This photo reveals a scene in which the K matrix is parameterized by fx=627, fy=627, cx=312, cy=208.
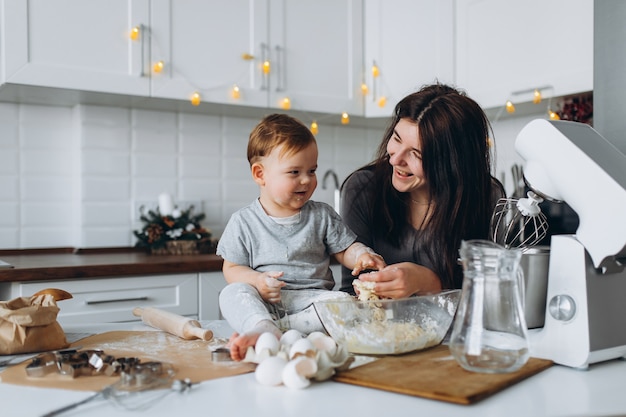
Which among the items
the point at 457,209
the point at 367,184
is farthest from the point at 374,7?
the point at 457,209

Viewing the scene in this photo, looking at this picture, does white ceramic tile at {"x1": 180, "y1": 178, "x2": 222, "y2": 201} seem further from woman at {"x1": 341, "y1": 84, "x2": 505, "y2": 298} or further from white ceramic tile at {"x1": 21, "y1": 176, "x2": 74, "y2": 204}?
woman at {"x1": 341, "y1": 84, "x2": 505, "y2": 298}

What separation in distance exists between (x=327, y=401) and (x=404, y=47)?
7.70ft

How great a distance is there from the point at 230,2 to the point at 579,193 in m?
2.01

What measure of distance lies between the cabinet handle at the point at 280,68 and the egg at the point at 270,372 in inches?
79.5

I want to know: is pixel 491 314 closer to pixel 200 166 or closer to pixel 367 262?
pixel 367 262

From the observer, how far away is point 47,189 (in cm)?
262

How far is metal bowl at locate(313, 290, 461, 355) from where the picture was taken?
0.97 metres

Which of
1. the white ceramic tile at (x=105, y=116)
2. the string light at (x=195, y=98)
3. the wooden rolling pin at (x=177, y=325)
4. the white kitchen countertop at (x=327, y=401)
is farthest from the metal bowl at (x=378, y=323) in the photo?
the white ceramic tile at (x=105, y=116)

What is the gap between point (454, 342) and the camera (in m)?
0.88

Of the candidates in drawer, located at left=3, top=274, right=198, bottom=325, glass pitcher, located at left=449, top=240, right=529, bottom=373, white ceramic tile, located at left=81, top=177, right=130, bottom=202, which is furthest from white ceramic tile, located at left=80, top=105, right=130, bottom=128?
glass pitcher, located at left=449, top=240, right=529, bottom=373

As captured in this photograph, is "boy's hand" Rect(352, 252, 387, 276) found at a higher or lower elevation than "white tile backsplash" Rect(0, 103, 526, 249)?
lower

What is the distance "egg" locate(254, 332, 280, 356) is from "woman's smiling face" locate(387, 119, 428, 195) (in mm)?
702

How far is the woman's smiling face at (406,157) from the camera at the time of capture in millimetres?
1525

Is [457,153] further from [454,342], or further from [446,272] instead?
[454,342]
